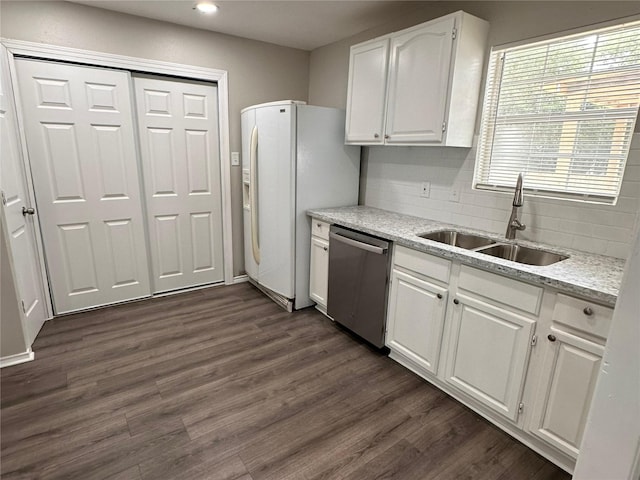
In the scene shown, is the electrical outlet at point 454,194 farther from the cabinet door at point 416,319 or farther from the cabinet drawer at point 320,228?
the cabinet drawer at point 320,228

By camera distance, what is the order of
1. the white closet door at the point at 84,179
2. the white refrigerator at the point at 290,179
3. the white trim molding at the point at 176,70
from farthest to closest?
the white refrigerator at the point at 290,179 → the white closet door at the point at 84,179 → the white trim molding at the point at 176,70

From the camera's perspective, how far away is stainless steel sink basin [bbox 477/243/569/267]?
77.7 inches

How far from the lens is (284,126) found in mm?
2826

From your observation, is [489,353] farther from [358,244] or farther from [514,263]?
[358,244]

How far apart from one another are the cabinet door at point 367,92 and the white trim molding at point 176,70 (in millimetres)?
1269

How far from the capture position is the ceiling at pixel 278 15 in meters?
2.54

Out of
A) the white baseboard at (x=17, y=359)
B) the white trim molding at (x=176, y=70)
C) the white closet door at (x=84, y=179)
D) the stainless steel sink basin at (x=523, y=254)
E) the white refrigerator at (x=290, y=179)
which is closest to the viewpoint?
the stainless steel sink basin at (x=523, y=254)

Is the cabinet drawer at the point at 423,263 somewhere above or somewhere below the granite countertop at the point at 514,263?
below

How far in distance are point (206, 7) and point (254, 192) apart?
1.47 metres

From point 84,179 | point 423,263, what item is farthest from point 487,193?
point 84,179

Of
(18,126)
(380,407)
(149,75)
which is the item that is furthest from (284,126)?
(380,407)

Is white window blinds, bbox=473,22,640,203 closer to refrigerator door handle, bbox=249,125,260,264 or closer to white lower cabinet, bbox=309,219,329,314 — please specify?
white lower cabinet, bbox=309,219,329,314

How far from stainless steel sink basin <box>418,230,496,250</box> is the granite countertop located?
0.04m

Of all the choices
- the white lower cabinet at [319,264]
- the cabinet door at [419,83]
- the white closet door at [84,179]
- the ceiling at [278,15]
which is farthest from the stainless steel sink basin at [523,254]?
the white closet door at [84,179]
